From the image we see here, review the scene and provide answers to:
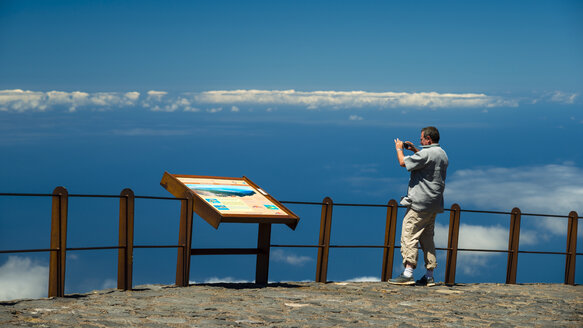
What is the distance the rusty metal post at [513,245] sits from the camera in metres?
12.3

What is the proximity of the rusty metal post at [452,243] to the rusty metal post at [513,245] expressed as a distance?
3.94 feet

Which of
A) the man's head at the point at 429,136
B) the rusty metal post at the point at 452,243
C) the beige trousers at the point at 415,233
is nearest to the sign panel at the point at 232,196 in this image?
the beige trousers at the point at 415,233

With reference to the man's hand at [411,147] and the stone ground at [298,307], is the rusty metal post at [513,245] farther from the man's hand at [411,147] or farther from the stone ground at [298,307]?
the man's hand at [411,147]

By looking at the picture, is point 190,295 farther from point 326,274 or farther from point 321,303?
point 326,274

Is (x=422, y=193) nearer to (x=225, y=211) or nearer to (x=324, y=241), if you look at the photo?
(x=324, y=241)

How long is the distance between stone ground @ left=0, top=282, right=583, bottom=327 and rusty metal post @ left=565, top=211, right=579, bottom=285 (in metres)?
2.17

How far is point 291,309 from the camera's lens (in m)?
8.50

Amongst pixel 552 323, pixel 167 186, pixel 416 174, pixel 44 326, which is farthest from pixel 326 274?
pixel 44 326

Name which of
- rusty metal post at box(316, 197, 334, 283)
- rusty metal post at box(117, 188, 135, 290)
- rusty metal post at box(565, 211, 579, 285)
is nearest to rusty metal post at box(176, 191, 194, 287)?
rusty metal post at box(117, 188, 135, 290)

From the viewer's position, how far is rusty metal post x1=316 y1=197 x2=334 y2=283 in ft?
35.7

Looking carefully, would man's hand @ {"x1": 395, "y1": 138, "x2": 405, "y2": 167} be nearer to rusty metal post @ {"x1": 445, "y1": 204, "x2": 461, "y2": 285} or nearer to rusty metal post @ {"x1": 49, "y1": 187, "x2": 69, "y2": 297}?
rusty metal post @ {"x1": 445, "y1": 204, "x2": 461, "y2": 285}

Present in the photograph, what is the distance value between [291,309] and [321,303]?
620 mm

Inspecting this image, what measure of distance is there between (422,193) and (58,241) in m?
5.06

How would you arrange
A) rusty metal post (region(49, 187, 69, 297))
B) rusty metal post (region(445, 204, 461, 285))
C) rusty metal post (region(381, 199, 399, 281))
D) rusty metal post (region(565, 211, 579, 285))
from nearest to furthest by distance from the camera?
rusty metal post (region(49, 187, 69, 297)) < rusty metal post (region(381, 199, 399, 281)) < rusty metal post (region(445, 204, 461, 285)) < rusty metal post (region(565, 211, 579, 285))
